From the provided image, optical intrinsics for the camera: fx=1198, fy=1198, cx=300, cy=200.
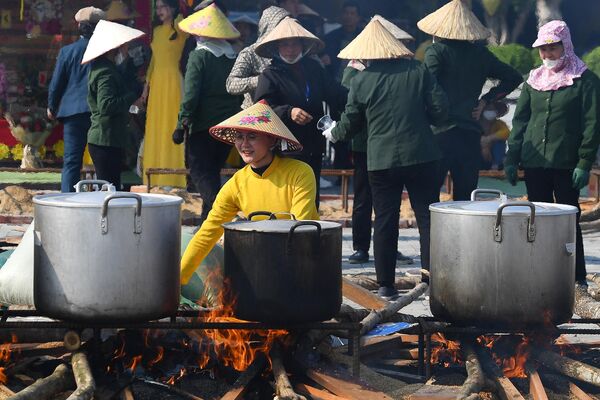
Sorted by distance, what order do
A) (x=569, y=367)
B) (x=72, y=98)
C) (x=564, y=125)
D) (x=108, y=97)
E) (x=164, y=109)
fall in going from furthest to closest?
1. (x=164, y=109)
2. (x=72, y=98)
3. (x=108, y=97)
4. (x=564, y=125)
5. (x=569, y=367)

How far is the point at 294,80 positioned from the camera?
26.7 ft

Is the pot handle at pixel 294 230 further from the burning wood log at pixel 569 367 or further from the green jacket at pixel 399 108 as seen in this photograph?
the green jacket at pixel 399 108

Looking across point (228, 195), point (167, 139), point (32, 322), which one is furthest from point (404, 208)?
point (32, 322)

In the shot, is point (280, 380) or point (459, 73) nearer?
point (280, 380)

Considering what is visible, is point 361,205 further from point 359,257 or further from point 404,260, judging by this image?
point 404,260

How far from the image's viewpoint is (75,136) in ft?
32.1

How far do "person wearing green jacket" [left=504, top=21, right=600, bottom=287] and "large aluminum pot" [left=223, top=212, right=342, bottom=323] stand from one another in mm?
2867

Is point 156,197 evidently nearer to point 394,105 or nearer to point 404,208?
point 394,105

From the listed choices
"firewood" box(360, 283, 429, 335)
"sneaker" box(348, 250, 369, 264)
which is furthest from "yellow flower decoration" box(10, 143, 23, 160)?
"firewood" box(360, 283, 429, 335)

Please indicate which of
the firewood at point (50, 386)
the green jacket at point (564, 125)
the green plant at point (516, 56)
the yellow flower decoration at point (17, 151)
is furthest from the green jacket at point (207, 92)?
the green plant at point (516, 56)

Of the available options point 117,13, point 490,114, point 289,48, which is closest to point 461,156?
point 289,48

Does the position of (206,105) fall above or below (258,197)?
above

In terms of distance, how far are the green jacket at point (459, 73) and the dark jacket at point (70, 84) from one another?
2.91 m

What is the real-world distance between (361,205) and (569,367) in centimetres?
383
